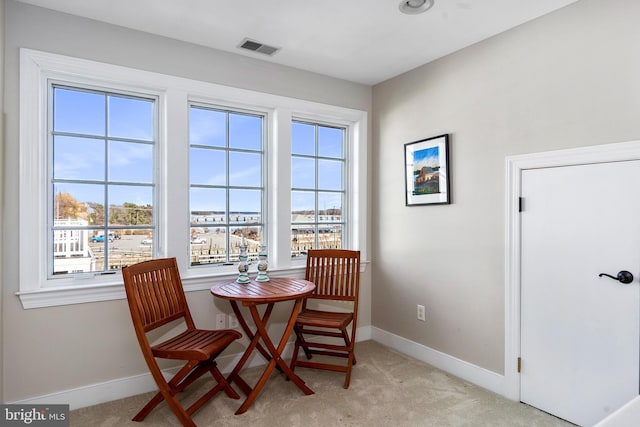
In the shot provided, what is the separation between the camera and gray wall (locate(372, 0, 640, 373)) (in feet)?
Answer: 7.09

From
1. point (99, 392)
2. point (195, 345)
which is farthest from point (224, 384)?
point (99, 392)

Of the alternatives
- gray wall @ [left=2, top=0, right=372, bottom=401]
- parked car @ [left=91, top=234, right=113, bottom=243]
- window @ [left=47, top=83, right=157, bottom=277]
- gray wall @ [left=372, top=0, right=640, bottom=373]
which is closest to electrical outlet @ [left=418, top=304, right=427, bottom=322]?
gray wall @ [left=372, top=0, right=640, bottom=373]

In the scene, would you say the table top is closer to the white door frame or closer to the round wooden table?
the round wooden table

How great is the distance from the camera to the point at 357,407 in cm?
249

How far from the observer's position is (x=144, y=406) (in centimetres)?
247

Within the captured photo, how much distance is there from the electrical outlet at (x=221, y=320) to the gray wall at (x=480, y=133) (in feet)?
5.14

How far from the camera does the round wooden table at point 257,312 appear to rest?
95.5 inches

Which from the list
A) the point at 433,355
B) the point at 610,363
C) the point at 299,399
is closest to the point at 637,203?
the point at 610,363

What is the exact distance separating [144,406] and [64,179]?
1.62 m

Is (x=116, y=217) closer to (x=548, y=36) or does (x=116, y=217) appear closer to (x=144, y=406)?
(x=144, y=406)

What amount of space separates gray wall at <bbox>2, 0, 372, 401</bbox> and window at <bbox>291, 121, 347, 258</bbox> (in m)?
0.95

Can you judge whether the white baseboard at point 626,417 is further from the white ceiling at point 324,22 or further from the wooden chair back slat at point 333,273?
the wooden chair back slat at point 333,273

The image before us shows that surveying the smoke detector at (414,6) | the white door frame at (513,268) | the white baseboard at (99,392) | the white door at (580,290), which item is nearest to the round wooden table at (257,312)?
the white baseboard at (99,392)

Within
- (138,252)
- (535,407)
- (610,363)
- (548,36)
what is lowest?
(535,407)
